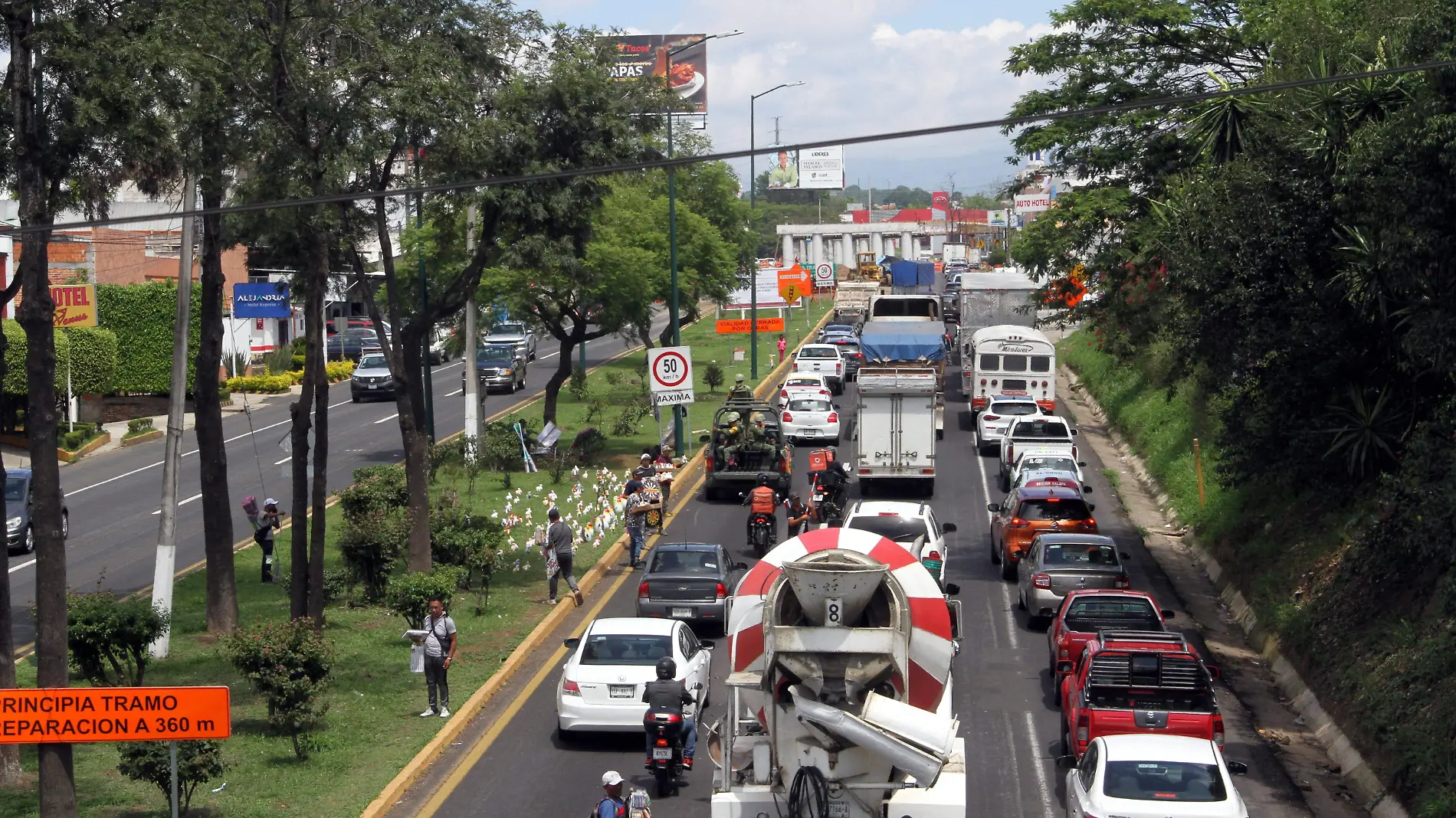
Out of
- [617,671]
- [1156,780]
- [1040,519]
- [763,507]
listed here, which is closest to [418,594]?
[617,671]

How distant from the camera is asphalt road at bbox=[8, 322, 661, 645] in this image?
28.0 meters

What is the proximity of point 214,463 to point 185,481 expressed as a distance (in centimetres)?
1663

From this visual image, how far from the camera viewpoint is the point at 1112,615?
738 inches

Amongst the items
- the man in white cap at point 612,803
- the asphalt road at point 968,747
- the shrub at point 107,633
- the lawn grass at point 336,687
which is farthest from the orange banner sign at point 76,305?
the man in white cap at point 612,803

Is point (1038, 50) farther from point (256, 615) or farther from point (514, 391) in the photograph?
point (514, 391)

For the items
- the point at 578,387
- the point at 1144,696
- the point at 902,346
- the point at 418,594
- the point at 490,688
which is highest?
the point at 902,346

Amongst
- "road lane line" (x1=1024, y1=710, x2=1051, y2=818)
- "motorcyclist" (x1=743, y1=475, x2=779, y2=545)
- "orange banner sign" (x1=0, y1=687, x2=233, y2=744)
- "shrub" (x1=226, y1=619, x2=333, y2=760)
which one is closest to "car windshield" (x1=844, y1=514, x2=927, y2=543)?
"motorcyclist" (x1=743, y1=475, x2=779, y2=545)

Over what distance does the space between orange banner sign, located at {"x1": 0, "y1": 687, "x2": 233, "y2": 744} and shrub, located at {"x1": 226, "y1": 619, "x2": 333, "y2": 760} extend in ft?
14.9

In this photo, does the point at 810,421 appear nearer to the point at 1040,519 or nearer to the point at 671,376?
the point at 671,376

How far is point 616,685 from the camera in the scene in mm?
16906

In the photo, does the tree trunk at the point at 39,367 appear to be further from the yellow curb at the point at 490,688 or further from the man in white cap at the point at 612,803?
the man in white cap at the point at 612,803

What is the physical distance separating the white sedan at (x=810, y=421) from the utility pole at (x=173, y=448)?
821 inches

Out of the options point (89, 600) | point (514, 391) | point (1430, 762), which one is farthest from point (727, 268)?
point (1430, 762)

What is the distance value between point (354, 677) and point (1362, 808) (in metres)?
12.8
